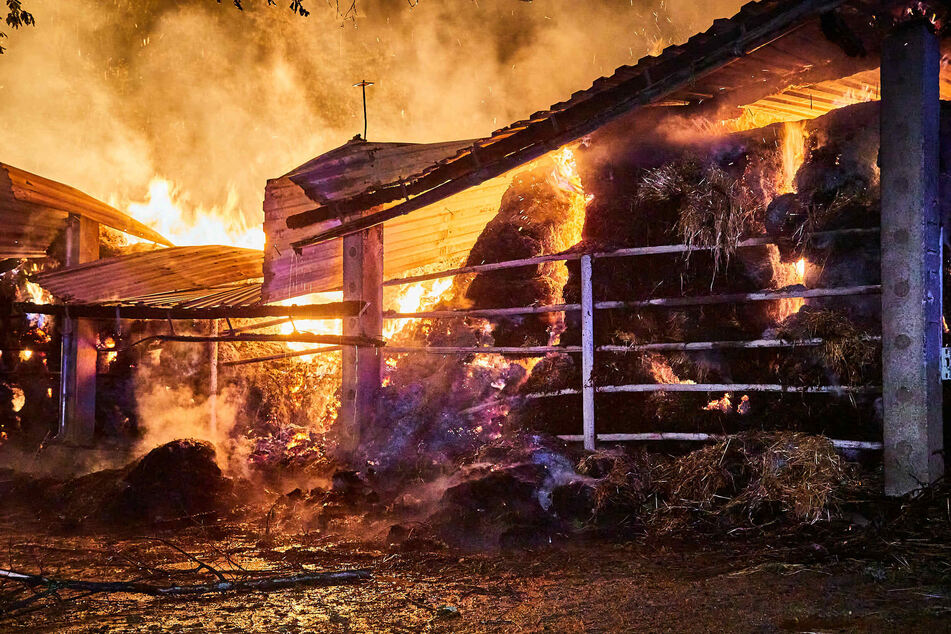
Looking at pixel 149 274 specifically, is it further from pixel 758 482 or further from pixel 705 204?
pixel 758 482

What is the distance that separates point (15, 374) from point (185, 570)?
10.7m

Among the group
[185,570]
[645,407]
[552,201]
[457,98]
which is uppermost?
[457,98]

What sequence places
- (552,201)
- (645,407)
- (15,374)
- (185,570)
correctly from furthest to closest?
(15,374)
(552,201)
(645,407)
(185,570)

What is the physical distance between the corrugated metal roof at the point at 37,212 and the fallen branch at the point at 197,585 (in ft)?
25.1

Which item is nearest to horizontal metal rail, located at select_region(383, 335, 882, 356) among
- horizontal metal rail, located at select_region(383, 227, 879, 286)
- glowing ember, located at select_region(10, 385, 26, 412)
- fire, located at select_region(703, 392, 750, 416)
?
fire, located at select_region(703, 392, 750, 416)

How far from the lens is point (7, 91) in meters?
24.9

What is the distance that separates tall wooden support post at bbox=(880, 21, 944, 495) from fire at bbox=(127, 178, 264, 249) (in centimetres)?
1856

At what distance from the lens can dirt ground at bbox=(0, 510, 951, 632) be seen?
394cm

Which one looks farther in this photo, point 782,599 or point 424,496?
point 424,496

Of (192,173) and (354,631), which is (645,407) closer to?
(354,631)

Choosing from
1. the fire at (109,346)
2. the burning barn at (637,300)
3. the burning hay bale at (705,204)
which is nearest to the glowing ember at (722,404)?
the burning barn at (637,300)

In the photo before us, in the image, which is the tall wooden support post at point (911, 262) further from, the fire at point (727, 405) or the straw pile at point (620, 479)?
the straw pile at point (620, 479)

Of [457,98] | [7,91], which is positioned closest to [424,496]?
[457,98]

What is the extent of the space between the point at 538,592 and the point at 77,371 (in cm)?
1028
